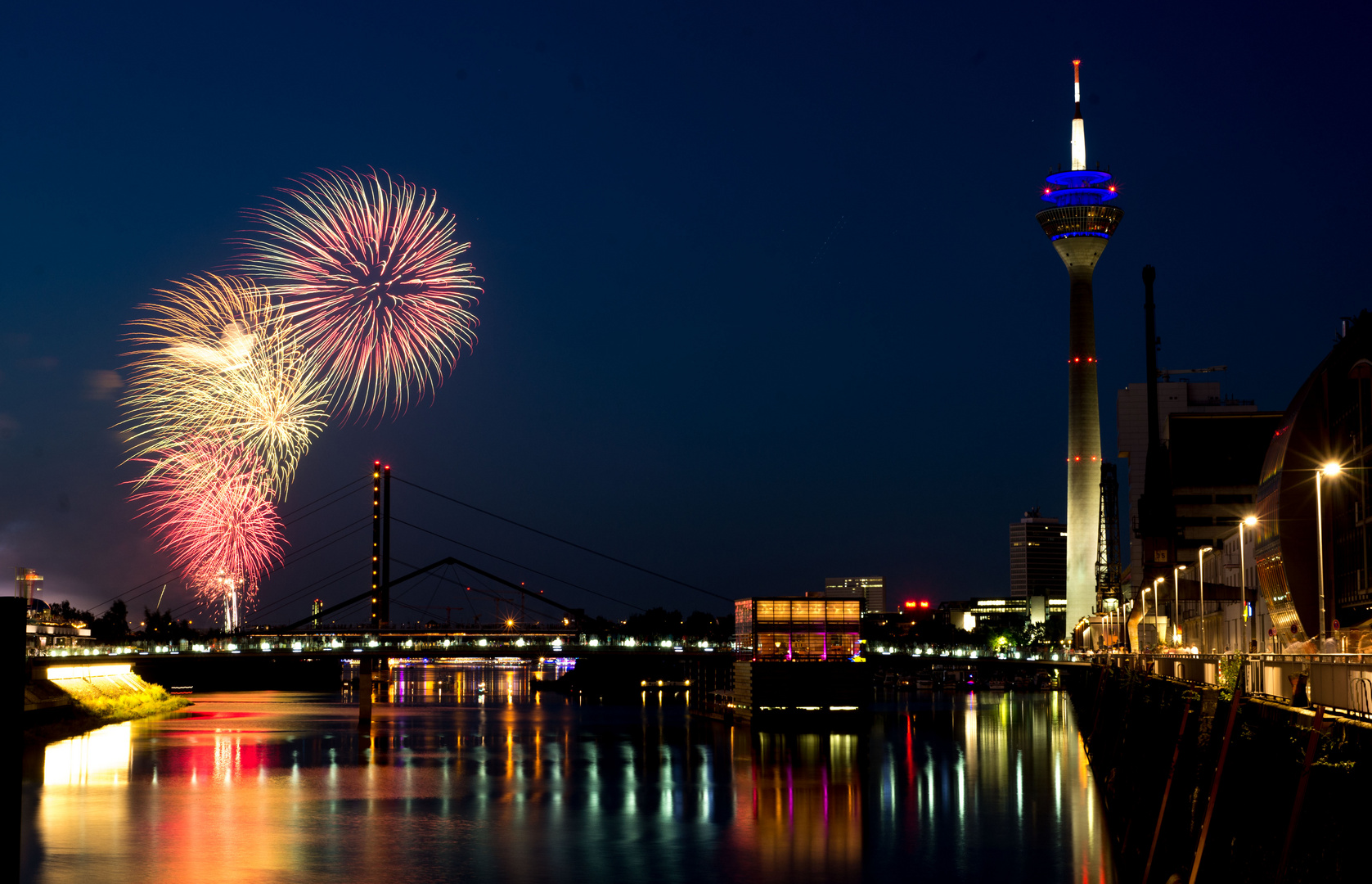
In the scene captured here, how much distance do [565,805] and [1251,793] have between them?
40584 mm

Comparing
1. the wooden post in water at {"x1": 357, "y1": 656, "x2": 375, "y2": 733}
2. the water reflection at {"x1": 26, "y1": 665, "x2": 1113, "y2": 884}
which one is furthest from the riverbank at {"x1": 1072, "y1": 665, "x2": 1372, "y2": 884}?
the wooden post in water at {"x1": 357, "y1": 656, "x2": 375, "y2": 733}

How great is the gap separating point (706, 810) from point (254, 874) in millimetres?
22024

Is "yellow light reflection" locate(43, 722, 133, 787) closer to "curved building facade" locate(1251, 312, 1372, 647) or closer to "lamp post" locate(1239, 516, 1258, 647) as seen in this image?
"lamp post" locate(1239, 516, 1258, 647)

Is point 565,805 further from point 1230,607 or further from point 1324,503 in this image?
point 1230,607

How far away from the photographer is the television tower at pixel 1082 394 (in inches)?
7279

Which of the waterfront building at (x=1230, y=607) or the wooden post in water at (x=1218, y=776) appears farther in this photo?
the waterfront building at (x=1230, y=607)

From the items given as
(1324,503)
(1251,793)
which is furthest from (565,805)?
(1251,793)

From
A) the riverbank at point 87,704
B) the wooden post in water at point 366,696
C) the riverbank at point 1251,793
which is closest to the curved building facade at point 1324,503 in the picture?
the riverbank at point 1251,793

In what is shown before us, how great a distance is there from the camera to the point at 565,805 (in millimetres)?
59812

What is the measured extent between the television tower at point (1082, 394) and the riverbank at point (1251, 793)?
147 metres

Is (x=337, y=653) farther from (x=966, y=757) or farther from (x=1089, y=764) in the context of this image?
(x=1089, y=764)

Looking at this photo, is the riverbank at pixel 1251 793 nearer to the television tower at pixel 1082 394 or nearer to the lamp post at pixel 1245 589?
the lamp post at pixel 1245 589

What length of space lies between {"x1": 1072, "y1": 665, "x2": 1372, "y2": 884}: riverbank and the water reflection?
722 cm

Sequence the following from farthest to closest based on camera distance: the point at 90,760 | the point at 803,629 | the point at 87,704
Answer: the point at 803,629 → the point at 87,704 → the point at 90,760
